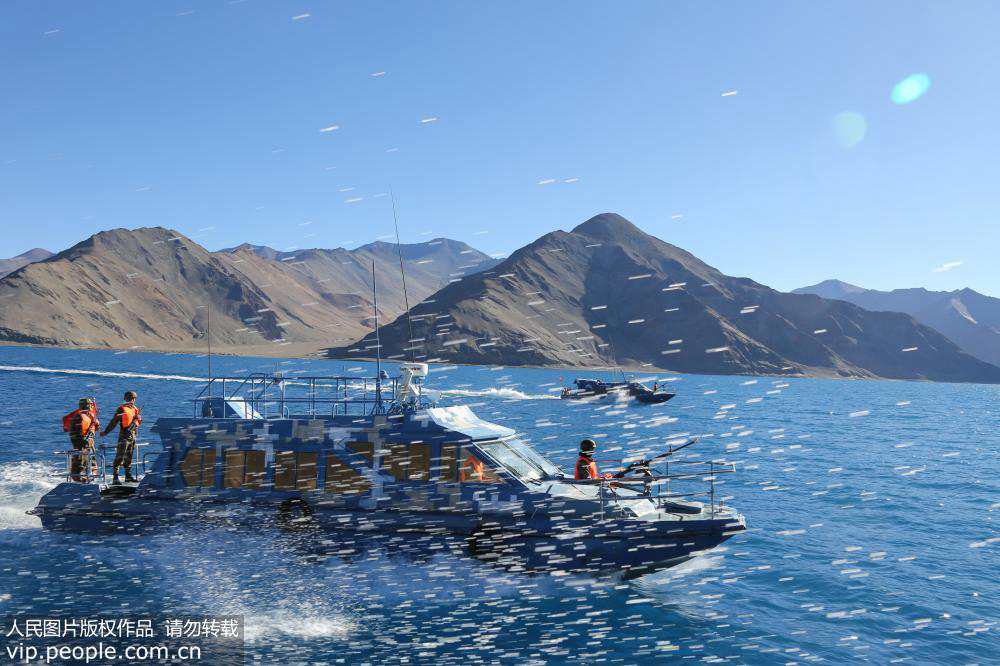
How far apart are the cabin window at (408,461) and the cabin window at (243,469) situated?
297 cm

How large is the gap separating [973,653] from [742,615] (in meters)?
3.87

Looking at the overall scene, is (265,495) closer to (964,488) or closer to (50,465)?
(50,465)

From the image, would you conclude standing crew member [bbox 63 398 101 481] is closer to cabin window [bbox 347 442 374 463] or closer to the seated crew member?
cabin window [bbox 347 442 374 463]

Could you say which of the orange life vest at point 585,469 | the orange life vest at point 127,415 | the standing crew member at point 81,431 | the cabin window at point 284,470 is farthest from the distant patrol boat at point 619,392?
the cabin window at point 284,470

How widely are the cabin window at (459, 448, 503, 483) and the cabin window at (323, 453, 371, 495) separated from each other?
206cm

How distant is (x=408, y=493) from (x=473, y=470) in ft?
4.67

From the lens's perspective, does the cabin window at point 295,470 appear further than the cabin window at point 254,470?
No

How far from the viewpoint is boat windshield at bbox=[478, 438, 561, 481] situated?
1295 centimetres

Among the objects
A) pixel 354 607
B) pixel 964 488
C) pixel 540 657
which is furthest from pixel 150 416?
pixel 964 488

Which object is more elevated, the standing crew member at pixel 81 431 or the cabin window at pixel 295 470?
the standing crew member at pixel 81 431

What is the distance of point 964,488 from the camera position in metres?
28.0

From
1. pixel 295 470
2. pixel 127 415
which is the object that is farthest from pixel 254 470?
pixel 127 415

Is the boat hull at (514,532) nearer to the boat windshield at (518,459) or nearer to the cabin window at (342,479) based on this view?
the cabin window at (342,479)

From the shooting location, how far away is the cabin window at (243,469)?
13.7m
